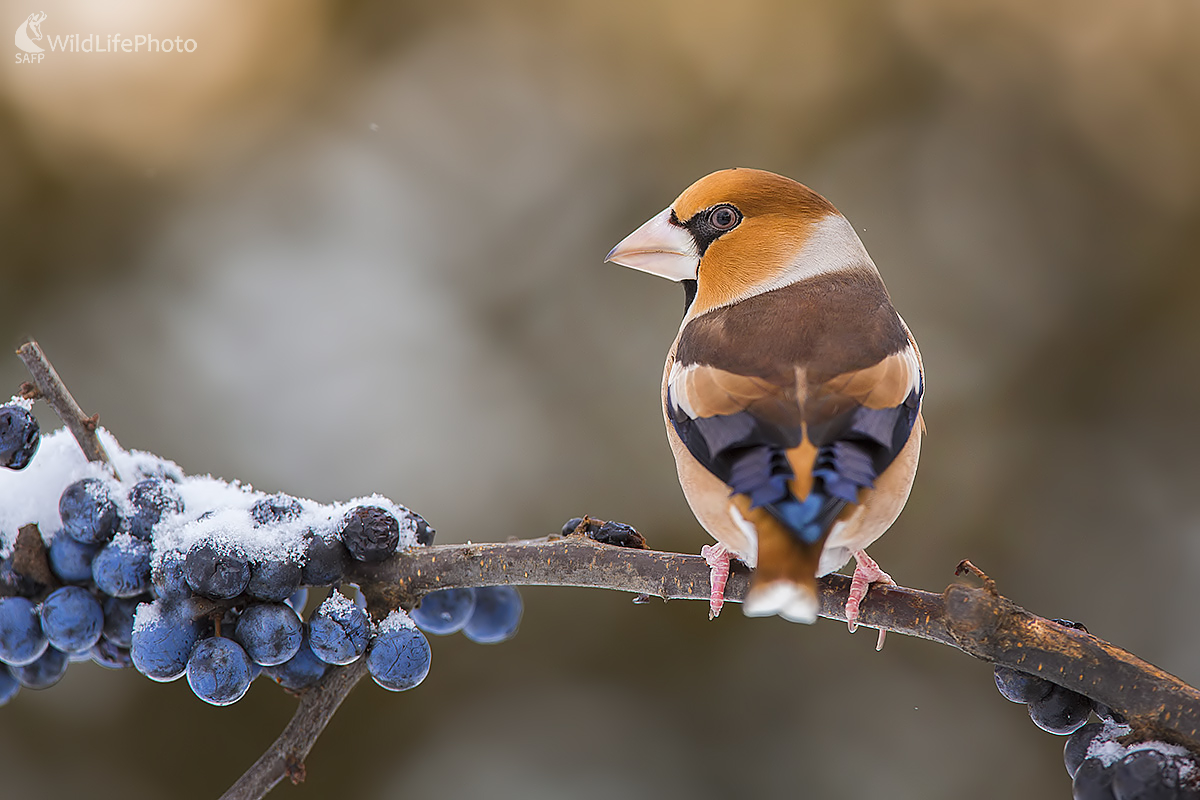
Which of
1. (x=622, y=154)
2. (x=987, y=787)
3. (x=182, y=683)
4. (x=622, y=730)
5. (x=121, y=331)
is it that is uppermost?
(x=622, y=154)

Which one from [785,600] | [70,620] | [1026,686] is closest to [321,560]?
[70,620]

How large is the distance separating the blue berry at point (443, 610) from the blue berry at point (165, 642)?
0.29 meters

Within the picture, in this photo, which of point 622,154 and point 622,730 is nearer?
point 622,730

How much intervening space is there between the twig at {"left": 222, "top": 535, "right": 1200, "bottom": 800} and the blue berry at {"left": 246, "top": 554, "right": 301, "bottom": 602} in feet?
0.26

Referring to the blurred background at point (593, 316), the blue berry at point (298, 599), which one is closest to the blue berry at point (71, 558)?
the blue berry at point (298, 599)

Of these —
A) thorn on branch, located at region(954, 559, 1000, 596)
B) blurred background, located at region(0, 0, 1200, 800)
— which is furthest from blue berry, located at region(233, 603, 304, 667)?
blurred background, located at region(0, 0, 1200, 800)

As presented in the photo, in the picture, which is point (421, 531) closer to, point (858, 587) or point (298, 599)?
point (298, 599)

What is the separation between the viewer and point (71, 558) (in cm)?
113

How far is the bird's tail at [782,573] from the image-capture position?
969 millimetres

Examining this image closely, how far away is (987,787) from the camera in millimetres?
2432

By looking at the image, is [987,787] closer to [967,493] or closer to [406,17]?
[967,493]

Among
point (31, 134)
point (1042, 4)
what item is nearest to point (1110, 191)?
point (1042, 4)

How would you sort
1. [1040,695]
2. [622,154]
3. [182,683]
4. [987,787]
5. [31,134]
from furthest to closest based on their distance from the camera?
[622,154]
[31,134]
[987,787]
[182,683]
[1040,695]

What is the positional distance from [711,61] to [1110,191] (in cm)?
111
